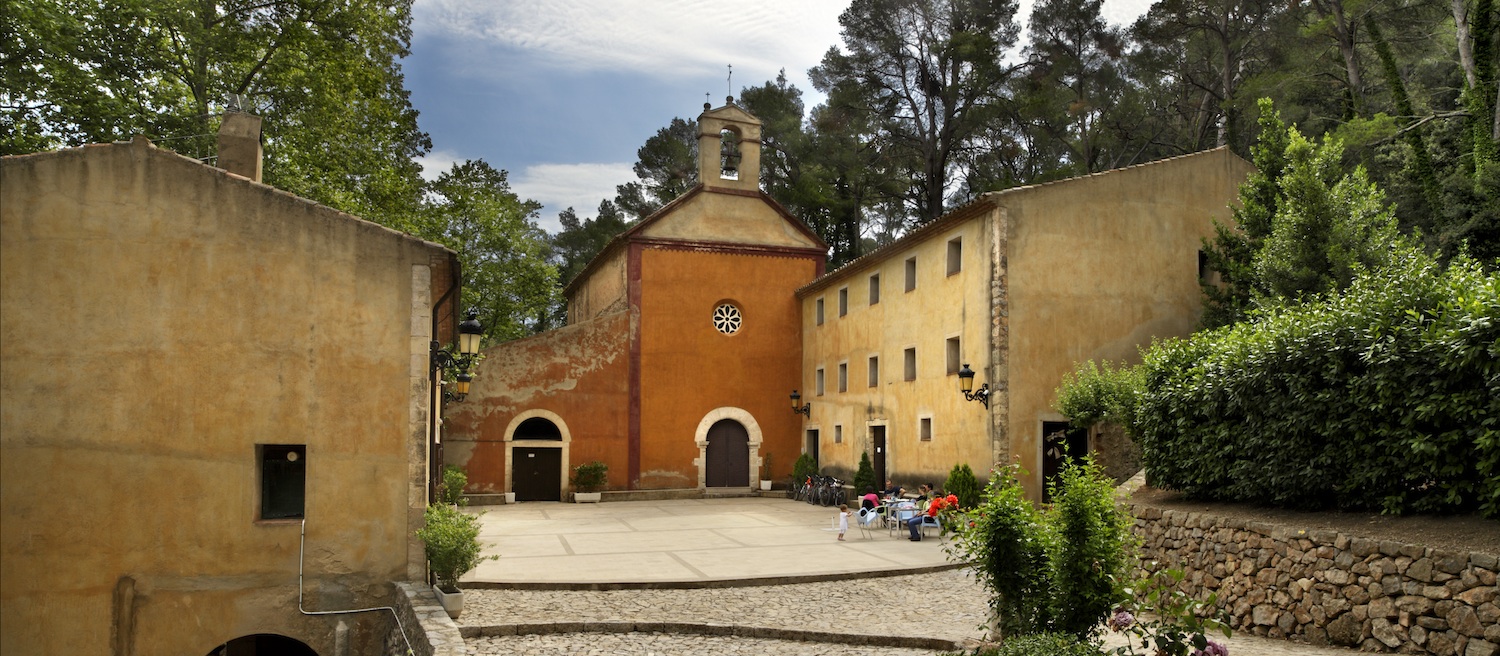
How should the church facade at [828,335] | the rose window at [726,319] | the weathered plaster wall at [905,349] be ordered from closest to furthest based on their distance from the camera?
the church facade at [828,335] → the weathered plaster wall at [905,349] → the rose window at [726,319]

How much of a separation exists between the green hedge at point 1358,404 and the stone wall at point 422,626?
823 cm

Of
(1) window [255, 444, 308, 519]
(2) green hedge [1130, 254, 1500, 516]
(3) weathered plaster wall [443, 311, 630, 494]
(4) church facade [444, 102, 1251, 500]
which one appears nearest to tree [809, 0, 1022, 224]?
(4) church facade [444, 102, 1251, 500]

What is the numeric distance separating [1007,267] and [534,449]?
1447 centimetres

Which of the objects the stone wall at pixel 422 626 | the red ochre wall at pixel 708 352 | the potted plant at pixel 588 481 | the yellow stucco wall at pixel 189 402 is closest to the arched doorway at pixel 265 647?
the yellow stucco wall at pixel 189 402

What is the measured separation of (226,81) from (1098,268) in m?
19.2

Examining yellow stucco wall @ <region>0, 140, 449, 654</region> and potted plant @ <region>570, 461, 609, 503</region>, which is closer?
yellow stucco wall @ <region>0, 140, 449, 654</region>

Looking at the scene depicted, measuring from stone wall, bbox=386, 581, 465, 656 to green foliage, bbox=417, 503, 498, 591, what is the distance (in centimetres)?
30

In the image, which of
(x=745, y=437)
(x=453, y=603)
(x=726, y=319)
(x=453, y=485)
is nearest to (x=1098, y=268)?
(x=726, y=319)

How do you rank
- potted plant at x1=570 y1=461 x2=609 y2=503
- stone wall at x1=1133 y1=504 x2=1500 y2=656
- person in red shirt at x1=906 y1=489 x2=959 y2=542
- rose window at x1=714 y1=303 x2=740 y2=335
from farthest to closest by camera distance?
rose window at x1=714 y1=303 x2=740 y2=335 → potted plant at x1=570 y1=461 x2=609 y2=503 → person in red shirt at x1=906 y1=489 x2=959 y2=542 → stone wall at x1=1133 y1=504 x2=1500 y2=656

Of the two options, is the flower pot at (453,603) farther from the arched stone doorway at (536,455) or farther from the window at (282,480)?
the arched stone doorway at (536,455)

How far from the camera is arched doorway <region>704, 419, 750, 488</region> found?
28.8 metres

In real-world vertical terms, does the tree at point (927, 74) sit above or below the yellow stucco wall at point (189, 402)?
above

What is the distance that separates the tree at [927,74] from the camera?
34.2m

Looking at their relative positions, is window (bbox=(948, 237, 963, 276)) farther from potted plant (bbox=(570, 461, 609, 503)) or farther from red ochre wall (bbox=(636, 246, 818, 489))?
potted plant (bbox=(570, 461, 609, 503))
